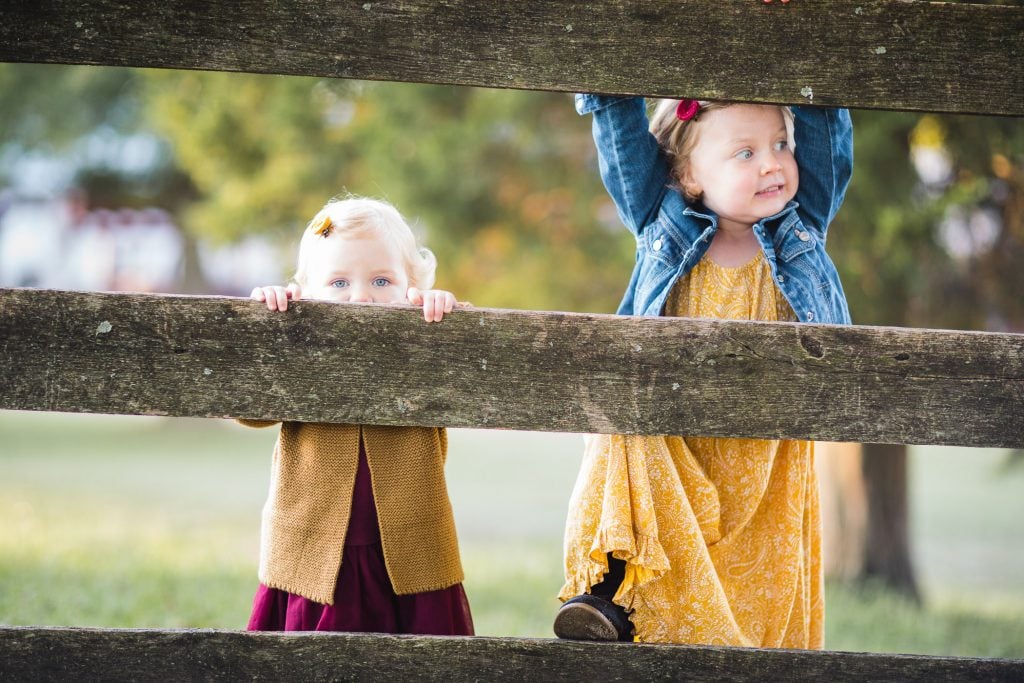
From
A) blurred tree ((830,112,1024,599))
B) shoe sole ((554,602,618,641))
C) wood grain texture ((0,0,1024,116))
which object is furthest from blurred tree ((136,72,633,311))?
shoe sole ((554,602,618,641))

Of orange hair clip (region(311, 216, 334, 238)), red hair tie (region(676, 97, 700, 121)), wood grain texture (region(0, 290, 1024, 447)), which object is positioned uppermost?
red hair tie (region(676, 97, 700, 121))

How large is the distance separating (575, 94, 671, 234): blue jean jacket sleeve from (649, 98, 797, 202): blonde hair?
3 centimetres

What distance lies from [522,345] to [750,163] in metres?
1.01

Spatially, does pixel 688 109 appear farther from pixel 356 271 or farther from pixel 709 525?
pixel 709 525

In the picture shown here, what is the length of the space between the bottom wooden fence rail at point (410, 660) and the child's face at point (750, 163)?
3.93 ft

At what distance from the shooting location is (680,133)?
297cm

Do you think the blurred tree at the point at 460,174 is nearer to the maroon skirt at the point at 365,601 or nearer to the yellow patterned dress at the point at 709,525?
the yellow patterned dress at the point at 709,525

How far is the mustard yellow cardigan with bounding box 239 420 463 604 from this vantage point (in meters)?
2.67

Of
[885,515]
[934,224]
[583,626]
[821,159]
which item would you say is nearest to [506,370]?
[583,626]

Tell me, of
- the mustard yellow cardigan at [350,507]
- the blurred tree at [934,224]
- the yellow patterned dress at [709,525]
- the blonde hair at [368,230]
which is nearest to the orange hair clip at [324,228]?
the blonde hair at [368,230]

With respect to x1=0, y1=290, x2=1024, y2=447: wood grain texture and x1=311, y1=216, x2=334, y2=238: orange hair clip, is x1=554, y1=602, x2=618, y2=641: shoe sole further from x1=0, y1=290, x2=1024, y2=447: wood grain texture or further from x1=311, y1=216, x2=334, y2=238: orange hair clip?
x1=311, y1=216, x2=334, y2=238: orange hair clip

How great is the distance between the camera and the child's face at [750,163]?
283 centimetres

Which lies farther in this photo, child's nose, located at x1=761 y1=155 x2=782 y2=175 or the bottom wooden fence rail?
child's nose, located at x1=761 y1=155 x2=782 y2=175

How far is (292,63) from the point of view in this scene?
2254 millimetres
